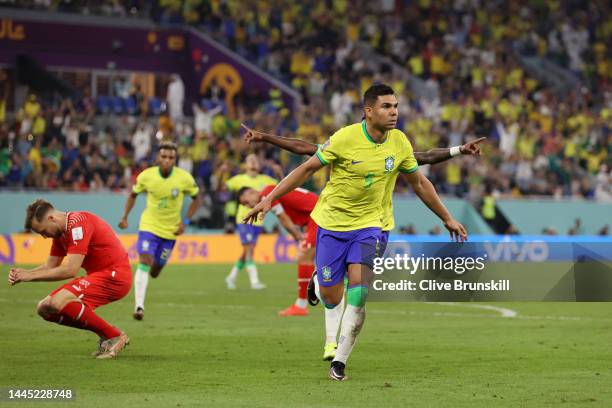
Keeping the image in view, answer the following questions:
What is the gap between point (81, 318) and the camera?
1193 centimetres

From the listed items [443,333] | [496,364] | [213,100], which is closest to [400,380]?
[496,364]

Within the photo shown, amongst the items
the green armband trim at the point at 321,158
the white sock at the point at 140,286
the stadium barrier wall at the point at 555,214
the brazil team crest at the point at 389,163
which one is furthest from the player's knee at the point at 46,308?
the stadium barrier wall at the point at 555,214

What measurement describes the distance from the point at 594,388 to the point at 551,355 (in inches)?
105

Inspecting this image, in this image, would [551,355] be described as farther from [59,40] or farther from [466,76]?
[466,76]

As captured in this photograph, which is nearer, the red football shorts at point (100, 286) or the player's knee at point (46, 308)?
the player's knee at point (46, 308)

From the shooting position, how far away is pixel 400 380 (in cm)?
1088

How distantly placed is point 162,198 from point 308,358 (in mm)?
6322

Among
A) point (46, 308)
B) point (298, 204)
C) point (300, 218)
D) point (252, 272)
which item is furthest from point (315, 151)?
point (252, 272)

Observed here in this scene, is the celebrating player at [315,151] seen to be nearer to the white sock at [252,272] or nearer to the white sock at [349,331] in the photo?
the white sock at [349,331]

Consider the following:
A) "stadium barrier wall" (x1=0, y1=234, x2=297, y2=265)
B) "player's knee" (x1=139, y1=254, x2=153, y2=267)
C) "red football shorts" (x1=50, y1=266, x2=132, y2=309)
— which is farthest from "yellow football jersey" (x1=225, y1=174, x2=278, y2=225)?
"red football shorts" (x1=50, y1=266, x2=132, y2=309)

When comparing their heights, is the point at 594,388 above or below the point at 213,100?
below

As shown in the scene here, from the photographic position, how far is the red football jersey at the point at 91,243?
459 inches

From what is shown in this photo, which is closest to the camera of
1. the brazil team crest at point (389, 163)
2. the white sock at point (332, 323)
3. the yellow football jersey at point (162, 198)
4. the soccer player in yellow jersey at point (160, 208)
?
the brazil team crest at point (389, 163)

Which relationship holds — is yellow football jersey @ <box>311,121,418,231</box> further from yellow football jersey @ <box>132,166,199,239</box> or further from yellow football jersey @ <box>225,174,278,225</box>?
yellow football jersey @ <box>225,174,278,225</box>
